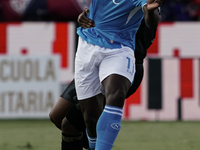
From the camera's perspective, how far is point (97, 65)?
137 inches

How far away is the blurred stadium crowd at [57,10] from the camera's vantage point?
11.0 meters

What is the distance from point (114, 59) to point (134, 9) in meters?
0.42

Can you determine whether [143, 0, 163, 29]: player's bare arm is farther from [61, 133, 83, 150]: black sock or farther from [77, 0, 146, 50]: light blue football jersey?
[61, 133, 83, 150]: black sock

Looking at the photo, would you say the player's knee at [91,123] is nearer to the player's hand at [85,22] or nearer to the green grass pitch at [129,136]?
the player's hand at [85,22]

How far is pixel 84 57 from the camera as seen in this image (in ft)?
11.6

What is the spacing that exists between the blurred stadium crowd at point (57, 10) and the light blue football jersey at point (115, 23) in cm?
729

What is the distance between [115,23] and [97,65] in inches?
13.7

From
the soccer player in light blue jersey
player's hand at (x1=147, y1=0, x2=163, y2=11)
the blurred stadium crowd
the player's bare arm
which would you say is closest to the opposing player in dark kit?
the soccer player in light blue jersey

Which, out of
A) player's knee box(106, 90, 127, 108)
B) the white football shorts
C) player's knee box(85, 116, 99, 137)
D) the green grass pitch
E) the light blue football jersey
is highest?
the light blue football jersey

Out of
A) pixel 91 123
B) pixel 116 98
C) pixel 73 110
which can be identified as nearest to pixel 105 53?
pixel 116 98

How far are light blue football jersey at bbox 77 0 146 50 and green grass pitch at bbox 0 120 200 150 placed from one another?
7.61ft

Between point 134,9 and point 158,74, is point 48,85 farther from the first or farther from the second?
point 134,9

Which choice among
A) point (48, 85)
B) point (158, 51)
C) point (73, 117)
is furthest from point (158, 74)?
point (73, 117)

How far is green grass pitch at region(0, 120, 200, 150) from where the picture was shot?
18.9 feet
